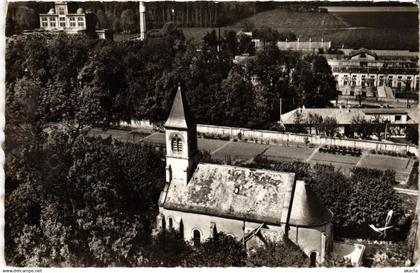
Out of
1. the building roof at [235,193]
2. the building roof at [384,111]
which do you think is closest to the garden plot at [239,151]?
the building roof at [384,111]

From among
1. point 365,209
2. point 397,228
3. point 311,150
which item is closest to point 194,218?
point 365,209

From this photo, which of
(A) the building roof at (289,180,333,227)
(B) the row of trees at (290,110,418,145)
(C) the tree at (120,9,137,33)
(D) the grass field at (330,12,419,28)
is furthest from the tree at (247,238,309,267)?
(B) the row of trees at (290,110,418,145)

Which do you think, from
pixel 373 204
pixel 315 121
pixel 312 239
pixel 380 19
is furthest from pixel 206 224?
pixel 315 121

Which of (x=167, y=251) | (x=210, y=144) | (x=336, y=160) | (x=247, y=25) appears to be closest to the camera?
(x=167, y=251)

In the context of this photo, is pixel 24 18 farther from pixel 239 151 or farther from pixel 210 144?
pixel 210 144

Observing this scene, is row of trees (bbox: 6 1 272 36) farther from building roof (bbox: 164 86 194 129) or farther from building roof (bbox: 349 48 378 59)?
building roof (bbox: 349 48 378 59)

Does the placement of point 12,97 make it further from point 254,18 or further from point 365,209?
point 365,209

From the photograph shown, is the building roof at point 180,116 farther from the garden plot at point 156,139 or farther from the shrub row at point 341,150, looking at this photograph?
the shrub row at point 341,150
